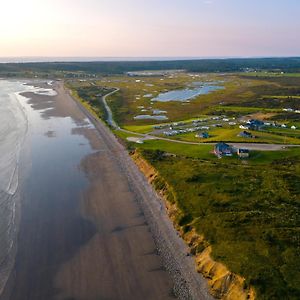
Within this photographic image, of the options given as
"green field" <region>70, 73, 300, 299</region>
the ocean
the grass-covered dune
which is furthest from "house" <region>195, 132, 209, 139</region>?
the ocean

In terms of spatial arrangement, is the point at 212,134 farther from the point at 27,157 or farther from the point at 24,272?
the point at 24,272

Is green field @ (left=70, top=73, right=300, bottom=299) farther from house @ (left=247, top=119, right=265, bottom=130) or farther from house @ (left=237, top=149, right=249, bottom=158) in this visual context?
house @ (left=247, top=119, right=265, bottom=130)

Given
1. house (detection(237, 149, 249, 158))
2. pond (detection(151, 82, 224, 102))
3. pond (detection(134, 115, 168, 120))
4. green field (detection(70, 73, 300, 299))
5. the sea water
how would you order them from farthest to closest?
1. pond (detection(151, 82, 224, 102))
2. pond (detection(134, 115, 168, 120))
3. house (detection(237, 149, 249, 158))
4. the sea water
5. green field (detection(70, 73, 300, 299))

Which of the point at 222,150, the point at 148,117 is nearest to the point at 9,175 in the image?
the point at 222,150

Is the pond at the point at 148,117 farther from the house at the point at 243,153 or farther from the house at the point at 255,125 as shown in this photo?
the house at the point at 243,153

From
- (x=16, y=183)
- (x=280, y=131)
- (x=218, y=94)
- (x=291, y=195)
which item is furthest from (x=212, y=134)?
(x=218, y=94)

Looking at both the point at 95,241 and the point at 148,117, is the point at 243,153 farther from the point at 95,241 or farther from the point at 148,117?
the point at 148,117

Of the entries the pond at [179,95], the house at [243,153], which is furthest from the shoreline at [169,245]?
the pond at [179,95]
